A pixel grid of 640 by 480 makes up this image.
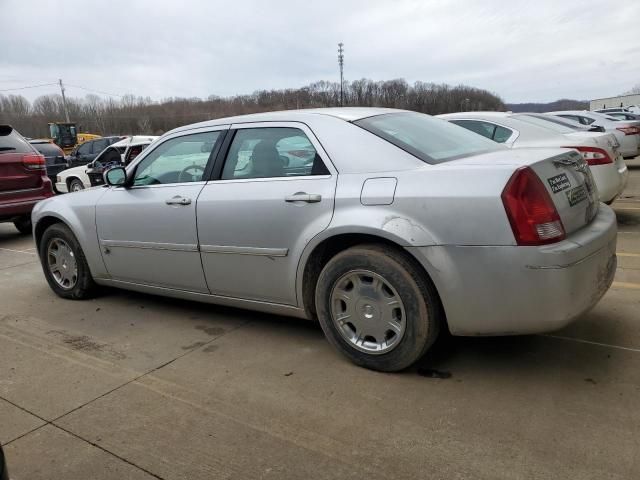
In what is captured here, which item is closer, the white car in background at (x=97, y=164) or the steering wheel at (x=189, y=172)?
the steering wheel at (x=189, y=172)

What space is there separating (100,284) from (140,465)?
268cm

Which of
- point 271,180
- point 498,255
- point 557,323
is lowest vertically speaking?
point 557,323

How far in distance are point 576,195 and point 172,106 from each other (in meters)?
70.8

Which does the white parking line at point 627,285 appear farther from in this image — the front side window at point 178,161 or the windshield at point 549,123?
the windshield at point 549,123

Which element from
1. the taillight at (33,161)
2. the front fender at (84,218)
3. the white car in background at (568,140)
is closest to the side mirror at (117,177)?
the front fender at (84,218)

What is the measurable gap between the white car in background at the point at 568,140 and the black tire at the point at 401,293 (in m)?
3.62

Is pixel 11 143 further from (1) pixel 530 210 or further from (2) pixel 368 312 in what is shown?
(1) pixel 530 210

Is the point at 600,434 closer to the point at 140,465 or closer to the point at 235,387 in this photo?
the point at 235,387

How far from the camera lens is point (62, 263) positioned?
488cm

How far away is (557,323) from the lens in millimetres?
2592

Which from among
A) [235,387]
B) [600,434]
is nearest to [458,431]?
[600,434]

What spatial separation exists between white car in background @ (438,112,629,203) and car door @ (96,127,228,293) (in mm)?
3243

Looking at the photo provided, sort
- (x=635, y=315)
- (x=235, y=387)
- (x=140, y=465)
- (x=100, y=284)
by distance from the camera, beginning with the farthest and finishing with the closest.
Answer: (x=100, y=284)
(x=635, y=315)
(x=235, y=387)
(x=140, y=465)

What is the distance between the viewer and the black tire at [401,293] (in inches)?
110
